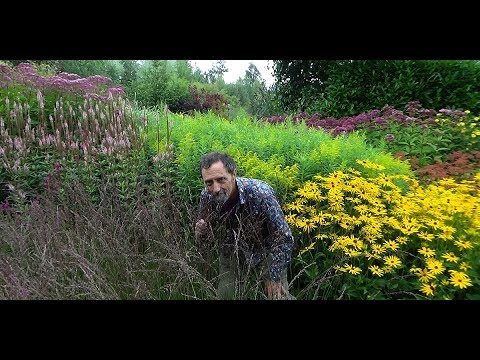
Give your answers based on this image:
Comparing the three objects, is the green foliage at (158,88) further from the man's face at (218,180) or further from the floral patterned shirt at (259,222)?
the man's face at (218,180)

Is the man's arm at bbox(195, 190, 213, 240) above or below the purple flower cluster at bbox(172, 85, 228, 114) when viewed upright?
above

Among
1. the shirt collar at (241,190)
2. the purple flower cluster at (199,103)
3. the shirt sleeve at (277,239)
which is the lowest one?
the purple flower cluster at (199,103)

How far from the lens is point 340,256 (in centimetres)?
329

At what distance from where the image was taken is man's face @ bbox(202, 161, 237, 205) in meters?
2.87

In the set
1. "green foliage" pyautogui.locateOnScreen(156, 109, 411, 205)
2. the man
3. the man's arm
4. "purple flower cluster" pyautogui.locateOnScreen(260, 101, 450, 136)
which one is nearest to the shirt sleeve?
the man

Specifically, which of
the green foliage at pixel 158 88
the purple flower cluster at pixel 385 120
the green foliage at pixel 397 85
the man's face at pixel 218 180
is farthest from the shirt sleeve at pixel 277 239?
the green foliage at pixel 158 88

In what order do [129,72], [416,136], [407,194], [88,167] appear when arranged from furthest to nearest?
[129,72] < [416,136] < [88,167] < [407,194]

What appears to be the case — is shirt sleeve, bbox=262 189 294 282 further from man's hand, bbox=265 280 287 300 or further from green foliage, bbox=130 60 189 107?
green foliage, bbox=130 60 189 107

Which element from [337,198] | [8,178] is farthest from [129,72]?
[337,198]

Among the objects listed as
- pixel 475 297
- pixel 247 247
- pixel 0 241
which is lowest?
pixel 0 241

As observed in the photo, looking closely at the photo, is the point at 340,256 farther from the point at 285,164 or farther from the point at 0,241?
the point at 0,241

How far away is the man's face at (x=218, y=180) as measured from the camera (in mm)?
2865

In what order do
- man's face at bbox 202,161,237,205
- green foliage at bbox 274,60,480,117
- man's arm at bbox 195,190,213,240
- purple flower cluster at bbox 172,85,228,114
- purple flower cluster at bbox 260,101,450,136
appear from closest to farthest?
1. man's face at bbox 202,161,237,205
2. man's arm at bbox 195,190,213,240
3. purple flower cluster at bbox 260,101,450,136
4. green foliage at bbox 274,60,480,117
5. purple flower cluster at bbox 172,85,228,114

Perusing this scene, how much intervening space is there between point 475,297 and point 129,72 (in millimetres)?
14226
